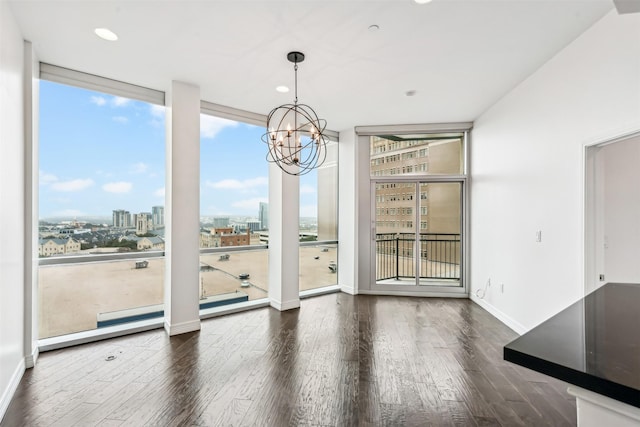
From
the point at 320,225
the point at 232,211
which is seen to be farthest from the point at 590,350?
the point at 320,225

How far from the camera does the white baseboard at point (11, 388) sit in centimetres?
214

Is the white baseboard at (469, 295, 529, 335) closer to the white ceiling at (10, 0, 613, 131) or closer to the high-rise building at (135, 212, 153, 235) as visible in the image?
the white ceiling at (10, 0, 613, 131)

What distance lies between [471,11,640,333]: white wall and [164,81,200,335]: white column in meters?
3.75

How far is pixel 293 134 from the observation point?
4.71 metres

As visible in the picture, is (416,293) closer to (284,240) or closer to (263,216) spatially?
(284,240)

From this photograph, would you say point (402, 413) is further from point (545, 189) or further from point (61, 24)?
point (61, 24)

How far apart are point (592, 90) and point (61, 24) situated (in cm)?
431

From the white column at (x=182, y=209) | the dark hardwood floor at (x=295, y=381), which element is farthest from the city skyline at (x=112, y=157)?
the dark hardwood floor at (x=295, y=381)

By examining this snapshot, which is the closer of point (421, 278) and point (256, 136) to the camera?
point (256, 136)

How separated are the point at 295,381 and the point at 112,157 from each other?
10.3ft

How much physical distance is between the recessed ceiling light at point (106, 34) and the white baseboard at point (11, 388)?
2783 mm

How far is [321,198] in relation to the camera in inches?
225

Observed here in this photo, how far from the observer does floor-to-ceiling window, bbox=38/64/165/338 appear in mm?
3238

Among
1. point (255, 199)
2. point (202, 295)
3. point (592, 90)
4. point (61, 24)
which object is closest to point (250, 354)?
point (202, 295)
